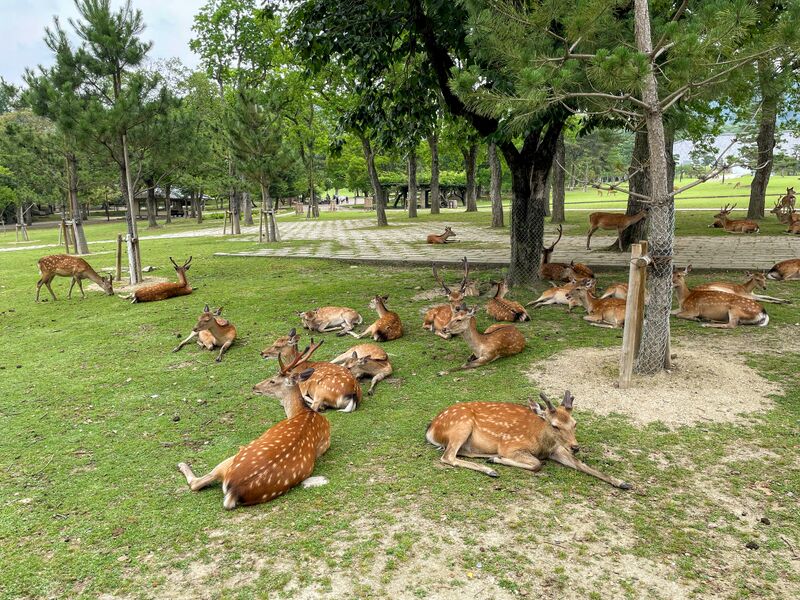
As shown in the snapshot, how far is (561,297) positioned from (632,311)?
3.21 m

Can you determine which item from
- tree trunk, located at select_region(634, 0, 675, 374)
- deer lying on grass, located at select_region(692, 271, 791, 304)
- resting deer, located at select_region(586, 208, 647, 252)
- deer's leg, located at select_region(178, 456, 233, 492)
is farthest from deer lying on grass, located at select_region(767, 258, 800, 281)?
deer's leg, located at select_region(178, 456, 233, 492)

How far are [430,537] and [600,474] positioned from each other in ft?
3.62

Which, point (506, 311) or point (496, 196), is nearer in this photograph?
point (506, 311)

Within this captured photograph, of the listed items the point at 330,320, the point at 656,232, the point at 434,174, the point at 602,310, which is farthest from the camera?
the point at 434,174

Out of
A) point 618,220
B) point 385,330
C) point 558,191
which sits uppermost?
point 558,191

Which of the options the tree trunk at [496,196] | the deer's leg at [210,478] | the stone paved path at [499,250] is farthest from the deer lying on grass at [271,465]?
the tree trunk at [496,196]

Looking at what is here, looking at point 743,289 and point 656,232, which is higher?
point 656,232

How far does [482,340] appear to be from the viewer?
17.7ft

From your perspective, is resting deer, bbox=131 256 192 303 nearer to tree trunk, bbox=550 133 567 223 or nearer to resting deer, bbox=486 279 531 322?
resting deer, bbox=486 279 531 322

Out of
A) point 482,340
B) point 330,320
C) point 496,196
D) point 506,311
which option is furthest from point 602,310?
point 496,196

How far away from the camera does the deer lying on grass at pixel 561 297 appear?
24.3 feet

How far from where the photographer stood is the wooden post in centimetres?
439

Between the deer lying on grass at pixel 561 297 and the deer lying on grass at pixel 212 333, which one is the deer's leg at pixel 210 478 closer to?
the deer lying on grass at pixel 212 333

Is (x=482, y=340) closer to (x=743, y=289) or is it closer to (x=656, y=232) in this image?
(x=656, y=232)
